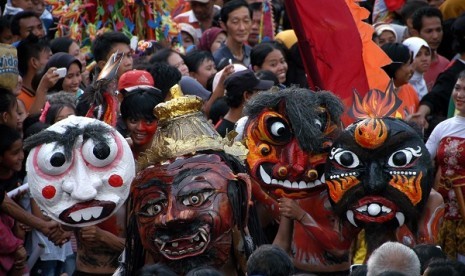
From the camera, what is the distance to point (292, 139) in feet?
27.1

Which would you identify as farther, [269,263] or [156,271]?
[156,271]

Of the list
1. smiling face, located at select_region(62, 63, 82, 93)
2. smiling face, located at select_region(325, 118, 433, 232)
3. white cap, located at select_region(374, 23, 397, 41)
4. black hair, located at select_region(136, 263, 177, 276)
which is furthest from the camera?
white cap, located at select_region(374, 23, 397, 41)

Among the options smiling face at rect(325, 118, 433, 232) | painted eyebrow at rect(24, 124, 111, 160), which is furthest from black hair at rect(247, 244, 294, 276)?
painted eyebrow at rect(24, 124, 111, 160)

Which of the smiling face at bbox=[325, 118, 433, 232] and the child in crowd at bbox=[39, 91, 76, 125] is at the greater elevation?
the smiling face at bbox=[325, 118, 433, 232]

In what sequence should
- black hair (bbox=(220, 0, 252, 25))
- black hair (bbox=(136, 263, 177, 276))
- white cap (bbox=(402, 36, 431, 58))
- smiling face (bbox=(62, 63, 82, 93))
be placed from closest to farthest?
1. black hair (bbox=(136, 263, 177, 276))
2. smiling face (bbox=(62, 63, 82, 93))
3. white cap (bbox=(402, 36, 431, 58))
4. black hair (bbox=(220, 0, 252, 25))

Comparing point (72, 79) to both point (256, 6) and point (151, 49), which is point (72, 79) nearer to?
point (151, 49)

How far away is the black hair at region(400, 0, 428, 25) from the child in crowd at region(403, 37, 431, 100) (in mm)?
1333

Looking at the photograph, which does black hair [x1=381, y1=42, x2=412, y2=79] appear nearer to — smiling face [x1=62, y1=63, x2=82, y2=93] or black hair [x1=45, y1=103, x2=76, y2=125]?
smiling face [x1=62, y1=63, x2=82, y2=93]

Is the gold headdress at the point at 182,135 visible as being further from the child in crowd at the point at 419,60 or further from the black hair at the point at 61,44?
the child in crowd at the point at 419,60

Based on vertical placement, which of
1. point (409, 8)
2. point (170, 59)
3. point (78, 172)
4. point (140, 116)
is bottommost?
point (409, 8)

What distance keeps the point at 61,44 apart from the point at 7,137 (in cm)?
231

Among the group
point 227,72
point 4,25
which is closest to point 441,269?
point 227,72

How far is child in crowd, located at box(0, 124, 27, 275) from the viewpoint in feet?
29.1

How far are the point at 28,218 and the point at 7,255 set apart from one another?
0.28 m
